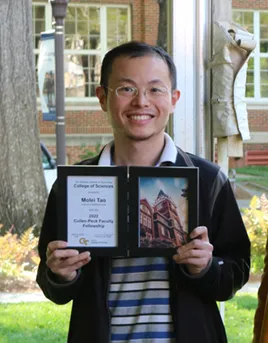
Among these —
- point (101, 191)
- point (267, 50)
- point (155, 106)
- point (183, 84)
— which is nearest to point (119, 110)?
point (155, 106)

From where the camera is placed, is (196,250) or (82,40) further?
(82,40)

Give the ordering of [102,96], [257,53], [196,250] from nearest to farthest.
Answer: [196,250], [102,96], [257,53]

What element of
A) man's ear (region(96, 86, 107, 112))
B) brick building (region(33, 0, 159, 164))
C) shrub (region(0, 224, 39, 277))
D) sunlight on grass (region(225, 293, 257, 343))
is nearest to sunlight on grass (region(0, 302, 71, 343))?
shrub (region(0, 224, 39, 277))

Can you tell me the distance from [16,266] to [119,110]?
3824mm

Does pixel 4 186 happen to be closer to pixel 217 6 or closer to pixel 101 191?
pixel 217 6

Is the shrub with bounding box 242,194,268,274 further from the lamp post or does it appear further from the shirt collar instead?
the lamp post

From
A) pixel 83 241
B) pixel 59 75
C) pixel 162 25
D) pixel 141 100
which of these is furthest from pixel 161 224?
pixel 59 75

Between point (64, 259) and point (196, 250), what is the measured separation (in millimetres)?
338

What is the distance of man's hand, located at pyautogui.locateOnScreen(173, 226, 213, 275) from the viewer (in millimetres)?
1740

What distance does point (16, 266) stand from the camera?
5473mm

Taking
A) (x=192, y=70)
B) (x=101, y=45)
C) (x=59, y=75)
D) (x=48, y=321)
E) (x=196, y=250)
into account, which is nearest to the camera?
(x=196, y=250)

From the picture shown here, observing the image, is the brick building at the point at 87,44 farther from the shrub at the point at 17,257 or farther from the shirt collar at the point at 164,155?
the shirt collar at the point at 164,155

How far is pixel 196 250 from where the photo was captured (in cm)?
174

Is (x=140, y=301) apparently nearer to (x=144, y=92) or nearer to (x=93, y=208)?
(x=93, y=208)
